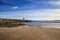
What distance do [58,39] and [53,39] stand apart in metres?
0.29

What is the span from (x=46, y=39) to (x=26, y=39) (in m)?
1.11

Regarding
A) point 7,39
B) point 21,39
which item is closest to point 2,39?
point 7,39

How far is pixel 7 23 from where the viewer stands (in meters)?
16.5

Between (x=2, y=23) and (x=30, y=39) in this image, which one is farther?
(x=2, y=23)

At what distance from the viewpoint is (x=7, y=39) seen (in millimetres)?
6664

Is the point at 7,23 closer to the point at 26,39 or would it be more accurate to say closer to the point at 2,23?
the point at 2,23

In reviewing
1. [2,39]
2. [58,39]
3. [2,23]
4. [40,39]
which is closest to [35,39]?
[40,39]

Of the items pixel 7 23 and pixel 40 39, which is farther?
pixel 7 23

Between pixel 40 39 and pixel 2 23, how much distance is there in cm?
957

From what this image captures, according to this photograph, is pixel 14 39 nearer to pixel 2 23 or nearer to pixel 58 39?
pixel 58 39

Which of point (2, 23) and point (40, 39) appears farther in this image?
point (2, 23)

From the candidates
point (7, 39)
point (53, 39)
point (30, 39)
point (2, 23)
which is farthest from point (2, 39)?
point (2, 23)

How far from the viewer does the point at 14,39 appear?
6.71m

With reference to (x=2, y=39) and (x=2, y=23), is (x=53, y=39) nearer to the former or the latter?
(x=2, y=39)
